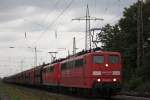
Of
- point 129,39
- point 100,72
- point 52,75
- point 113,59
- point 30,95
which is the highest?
point 129,39

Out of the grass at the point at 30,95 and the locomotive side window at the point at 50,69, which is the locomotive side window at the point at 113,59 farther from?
the locomotive side window at the point at 50,69

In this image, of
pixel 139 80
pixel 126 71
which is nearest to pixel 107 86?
pixel 139 80

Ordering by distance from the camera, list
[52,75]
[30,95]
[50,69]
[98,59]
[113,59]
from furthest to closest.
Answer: [50,69] → [52,75] → [30,95] → [113,59] → [98,59]

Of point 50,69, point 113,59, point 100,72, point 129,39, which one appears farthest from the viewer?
point 129,39

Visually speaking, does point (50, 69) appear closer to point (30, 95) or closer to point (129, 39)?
point (129, 39)

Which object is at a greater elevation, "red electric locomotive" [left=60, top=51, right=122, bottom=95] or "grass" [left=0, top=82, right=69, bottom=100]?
"red electric locomotive" [left=60, top=51, right=122, bottom=95]

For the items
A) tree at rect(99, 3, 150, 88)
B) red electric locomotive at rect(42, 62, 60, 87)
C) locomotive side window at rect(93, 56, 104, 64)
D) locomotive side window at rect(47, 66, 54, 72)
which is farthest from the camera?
tree at rect(99, 3, 150, 88)

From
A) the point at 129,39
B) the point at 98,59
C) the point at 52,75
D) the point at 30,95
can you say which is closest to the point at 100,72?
the point at 98,59

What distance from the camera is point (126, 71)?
59.0 m

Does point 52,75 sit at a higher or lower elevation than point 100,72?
lower

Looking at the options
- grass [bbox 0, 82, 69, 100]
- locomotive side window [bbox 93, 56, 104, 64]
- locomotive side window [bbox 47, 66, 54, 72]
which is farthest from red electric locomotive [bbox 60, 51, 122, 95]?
locomotive side window [bbox 47, 66, 54, 72]

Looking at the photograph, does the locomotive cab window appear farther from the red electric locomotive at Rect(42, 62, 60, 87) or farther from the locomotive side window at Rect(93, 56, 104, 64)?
the red electric locomotive at Rect(42, 62, 60, 87)

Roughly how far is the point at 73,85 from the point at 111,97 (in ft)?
15.6

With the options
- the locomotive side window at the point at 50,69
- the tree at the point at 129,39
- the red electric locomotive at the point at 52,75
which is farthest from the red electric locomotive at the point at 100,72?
the tree at the point at 129,39
